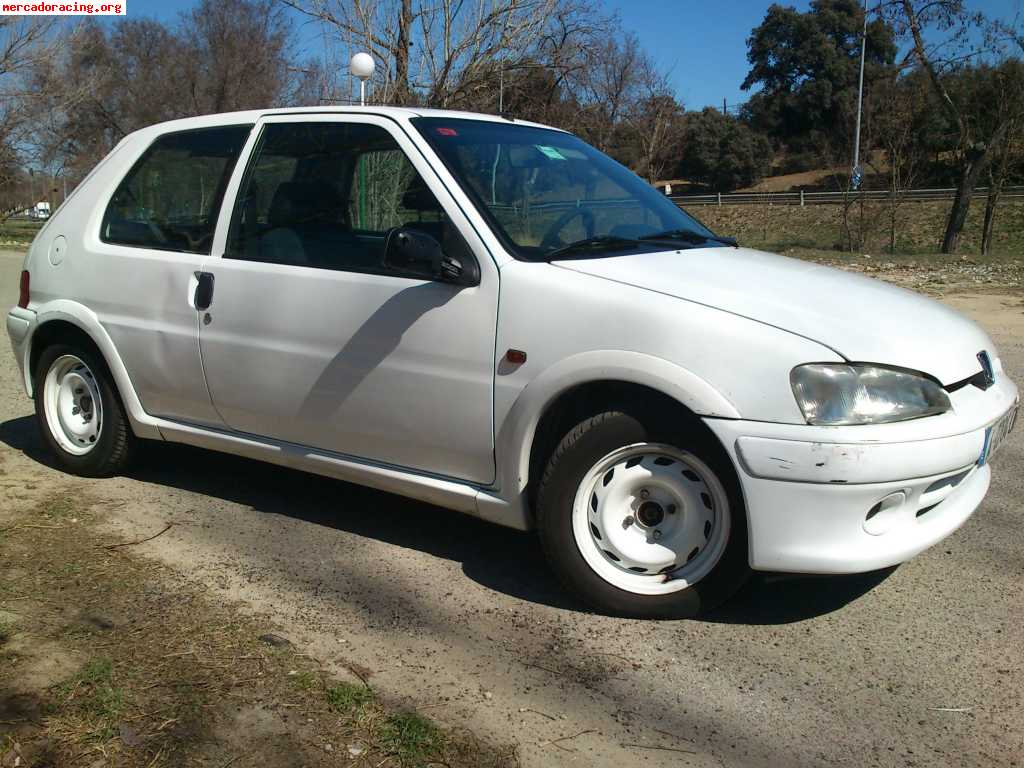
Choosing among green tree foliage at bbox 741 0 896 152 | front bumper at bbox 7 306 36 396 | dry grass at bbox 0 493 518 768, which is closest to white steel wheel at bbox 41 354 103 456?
front bumper at bbox 7 306 36 396

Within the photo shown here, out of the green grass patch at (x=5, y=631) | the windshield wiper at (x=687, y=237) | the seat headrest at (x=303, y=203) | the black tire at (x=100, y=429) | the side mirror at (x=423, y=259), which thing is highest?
the seat headrest at (x=303, y=203)

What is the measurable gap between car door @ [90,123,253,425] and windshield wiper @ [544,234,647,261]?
1683 millimetres

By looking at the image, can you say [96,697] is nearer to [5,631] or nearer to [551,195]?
[5,631]

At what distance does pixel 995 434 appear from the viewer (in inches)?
142

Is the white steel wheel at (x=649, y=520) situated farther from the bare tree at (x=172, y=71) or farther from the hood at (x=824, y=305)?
the bare tree at (x=172, y=71)

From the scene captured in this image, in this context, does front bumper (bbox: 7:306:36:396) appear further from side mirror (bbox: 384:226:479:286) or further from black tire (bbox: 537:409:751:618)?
black tire (bbox: 537:409:751:618)

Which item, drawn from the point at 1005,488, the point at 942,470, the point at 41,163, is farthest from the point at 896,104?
the point at 942,470

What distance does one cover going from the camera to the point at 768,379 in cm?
319

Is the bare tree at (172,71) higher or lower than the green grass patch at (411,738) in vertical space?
higher

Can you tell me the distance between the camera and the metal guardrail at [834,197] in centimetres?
2803

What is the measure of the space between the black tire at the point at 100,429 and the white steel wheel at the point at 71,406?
21mm

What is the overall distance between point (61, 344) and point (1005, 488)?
15.9 feet

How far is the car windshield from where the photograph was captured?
12.7 feet
